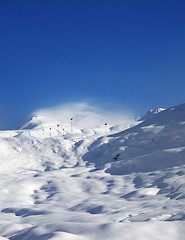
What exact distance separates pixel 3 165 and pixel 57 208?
1889cm

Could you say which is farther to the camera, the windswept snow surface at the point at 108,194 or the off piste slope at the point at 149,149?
the off piste slope at the point at 149,149

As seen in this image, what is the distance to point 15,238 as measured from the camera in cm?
505

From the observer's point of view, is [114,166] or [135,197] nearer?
[135,197]

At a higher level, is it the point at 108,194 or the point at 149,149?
the point at 149,149

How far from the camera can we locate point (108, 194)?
10.6 m

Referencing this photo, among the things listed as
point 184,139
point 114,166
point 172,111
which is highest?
point 172,111

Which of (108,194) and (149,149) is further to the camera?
(149,149)

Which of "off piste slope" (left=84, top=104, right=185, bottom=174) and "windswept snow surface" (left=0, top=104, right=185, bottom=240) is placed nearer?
"windswept snow surface" (left=0, top=104, right=185, bottom=240)

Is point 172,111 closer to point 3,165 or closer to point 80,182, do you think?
point 80,182

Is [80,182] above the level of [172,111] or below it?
below

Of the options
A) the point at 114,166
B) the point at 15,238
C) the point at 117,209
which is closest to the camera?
the point at 15,238

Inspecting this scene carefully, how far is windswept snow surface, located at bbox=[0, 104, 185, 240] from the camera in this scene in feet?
14.8

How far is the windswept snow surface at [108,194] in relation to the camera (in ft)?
14.8

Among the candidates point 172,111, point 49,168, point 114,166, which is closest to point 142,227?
point 114,166
